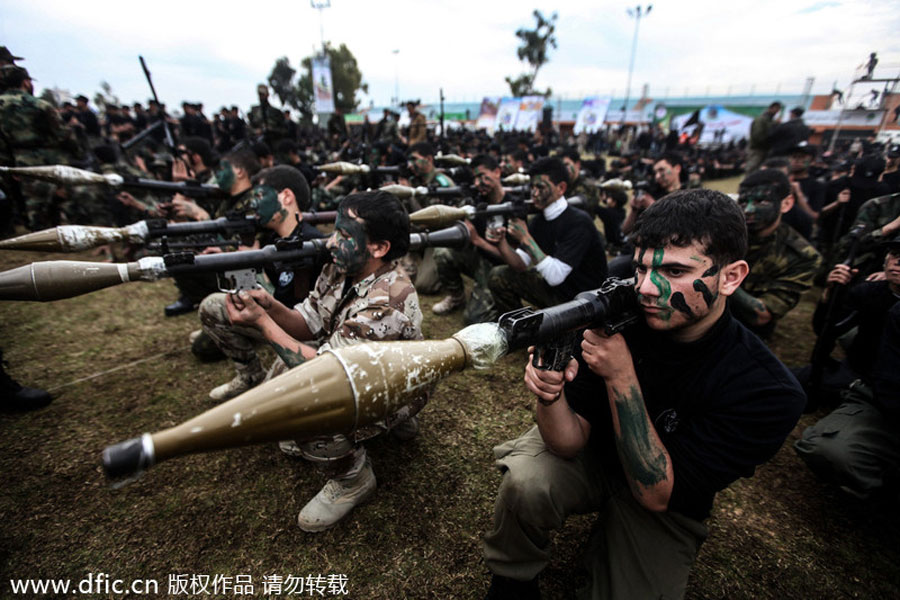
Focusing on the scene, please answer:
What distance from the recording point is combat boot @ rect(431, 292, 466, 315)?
19.2 ft

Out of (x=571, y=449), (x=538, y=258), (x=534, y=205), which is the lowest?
(x=571, y=449)

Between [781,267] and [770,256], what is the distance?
0.15m

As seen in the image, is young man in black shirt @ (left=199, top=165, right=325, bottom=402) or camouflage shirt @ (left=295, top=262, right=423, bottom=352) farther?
young man in black shirt @ (left=199, top=165, right=325, bottom=402)

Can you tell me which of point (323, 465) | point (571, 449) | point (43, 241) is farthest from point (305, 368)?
point (43, 241)

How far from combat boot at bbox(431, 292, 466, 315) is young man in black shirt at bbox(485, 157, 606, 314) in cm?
137

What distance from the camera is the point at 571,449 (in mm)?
1996

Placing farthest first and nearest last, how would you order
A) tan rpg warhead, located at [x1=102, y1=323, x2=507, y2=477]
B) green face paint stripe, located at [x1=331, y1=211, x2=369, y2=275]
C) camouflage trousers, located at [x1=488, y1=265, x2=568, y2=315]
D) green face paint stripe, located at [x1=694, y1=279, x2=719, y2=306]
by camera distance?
camouflage trousers, located at [x1=488, y1=265, x2=568, y2=315]
green face paint stripe, located at [x1=331, y1=211, x2=369, y2=275]
green face paint stripe, located at [x1=694, y1=279, x2=719, y2=306]
tan rpg warhead, located at [x1=102, y1=323, x2=507, y2=477]

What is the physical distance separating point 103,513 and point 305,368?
9.01 feet

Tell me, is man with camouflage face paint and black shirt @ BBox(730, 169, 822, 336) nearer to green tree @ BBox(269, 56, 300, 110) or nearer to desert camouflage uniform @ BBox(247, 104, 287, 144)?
desert camouflage uniform @ BBox(247, 104, 287, 144)

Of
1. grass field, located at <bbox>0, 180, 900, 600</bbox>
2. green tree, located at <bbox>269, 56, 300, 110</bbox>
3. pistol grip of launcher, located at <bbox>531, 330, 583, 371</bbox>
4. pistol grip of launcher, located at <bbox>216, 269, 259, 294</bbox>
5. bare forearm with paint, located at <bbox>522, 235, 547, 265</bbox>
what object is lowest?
grass field, located at <bbox>0, 180, 900, 600</bbox>

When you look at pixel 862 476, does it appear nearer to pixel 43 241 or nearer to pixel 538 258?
pixel 538 258

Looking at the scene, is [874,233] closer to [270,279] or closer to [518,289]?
[518,289]

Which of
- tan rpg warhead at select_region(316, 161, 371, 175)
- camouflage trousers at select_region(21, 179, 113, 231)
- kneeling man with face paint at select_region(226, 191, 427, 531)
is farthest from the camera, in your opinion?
camouflage trousers at select_region(21, 179, 113, 231)

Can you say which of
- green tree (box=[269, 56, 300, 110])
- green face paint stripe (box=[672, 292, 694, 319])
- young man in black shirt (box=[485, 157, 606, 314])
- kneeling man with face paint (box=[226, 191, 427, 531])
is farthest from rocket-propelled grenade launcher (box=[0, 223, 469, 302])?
green tree (box=[269, 56, 300, 110])
